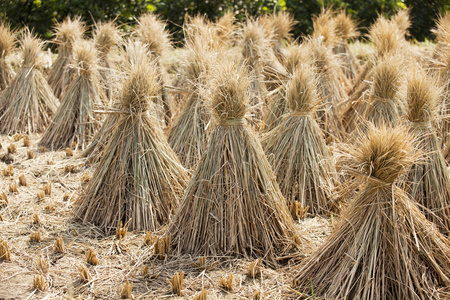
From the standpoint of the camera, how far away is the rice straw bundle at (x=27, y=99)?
553cm

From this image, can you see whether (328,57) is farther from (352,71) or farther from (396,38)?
(352,71)

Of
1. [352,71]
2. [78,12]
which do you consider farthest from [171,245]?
[78,12]

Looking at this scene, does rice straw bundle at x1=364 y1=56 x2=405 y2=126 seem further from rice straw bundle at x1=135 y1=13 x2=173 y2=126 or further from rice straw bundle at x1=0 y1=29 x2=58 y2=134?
rice straw bundle at x1=0 y1=29 x2=58 y2=134

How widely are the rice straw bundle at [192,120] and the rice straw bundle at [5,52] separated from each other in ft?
9.31

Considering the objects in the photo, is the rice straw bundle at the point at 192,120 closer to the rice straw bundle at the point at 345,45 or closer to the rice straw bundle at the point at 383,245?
the rice straw bundle at the point at 383,245

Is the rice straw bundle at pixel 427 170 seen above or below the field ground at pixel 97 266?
above

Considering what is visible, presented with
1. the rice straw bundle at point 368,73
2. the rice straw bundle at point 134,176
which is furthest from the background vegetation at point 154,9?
the rice straw bundle at point 134,176

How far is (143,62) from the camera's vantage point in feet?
11.8

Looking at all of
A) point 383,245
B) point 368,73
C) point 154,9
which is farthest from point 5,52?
point 383,245

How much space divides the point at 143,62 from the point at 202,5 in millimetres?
6362

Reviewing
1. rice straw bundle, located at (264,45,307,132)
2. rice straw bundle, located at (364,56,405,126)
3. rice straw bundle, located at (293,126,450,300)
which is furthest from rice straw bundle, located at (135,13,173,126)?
rice straw bundle, located at (293,126,450,300)

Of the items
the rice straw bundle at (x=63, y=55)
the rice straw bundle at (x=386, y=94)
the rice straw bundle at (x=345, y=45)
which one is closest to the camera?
the rice straw bundle at (x=386, y=94)

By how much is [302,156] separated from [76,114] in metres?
2.69

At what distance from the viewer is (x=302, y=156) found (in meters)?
3.82
